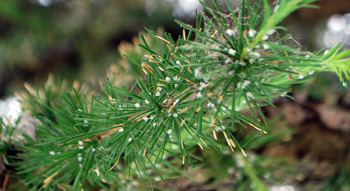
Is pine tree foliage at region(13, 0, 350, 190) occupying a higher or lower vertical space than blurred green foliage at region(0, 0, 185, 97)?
lower

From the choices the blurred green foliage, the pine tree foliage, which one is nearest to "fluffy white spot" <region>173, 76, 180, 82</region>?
the pine tree foliage

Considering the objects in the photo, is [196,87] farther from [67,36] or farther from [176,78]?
[67,36]

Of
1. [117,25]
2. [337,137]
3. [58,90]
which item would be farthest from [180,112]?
[117,25]

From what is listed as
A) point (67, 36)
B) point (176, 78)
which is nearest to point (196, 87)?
point (176, 78)

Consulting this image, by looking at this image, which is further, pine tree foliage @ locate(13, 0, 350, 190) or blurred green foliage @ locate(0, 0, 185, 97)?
blurred green foliage @ locate(0, 0, 185, 97)

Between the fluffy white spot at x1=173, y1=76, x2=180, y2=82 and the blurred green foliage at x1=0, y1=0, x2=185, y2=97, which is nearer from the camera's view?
the fluffy white spot at x1=173, y1=76, x2=180, y2=82

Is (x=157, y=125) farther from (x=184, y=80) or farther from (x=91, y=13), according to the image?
(x=91, y=13)

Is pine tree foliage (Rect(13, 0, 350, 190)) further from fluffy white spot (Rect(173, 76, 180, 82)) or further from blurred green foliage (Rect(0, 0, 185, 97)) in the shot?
blurred green foliage (Rect(0, 0, 185, 97))

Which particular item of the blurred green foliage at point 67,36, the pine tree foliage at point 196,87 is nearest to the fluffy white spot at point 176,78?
the pine tree foliage at point 196,87

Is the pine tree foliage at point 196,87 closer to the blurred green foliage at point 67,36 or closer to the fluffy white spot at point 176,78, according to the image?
the fluffy white spot at point 176,78
